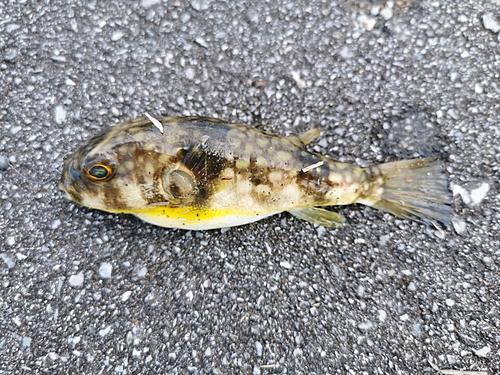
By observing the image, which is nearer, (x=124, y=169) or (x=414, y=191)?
(x=124, y=169)

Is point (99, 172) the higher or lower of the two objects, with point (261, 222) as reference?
higher

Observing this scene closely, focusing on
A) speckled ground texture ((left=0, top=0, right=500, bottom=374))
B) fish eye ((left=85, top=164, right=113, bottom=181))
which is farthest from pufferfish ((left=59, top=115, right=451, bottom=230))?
speckled ground texture ((left=0, top=0, right=500, bottom=374))

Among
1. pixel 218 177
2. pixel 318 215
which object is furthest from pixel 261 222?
pixel 218 177

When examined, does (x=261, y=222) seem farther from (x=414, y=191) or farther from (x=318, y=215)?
(x=414, y=191)

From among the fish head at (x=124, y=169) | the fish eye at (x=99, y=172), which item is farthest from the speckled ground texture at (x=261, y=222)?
the fish eye at (x=99, y=172)

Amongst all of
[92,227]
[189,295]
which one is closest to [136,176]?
[92,227]

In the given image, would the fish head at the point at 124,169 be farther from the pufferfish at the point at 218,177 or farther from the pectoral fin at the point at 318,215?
the pectoral fin at the point at 318,215
